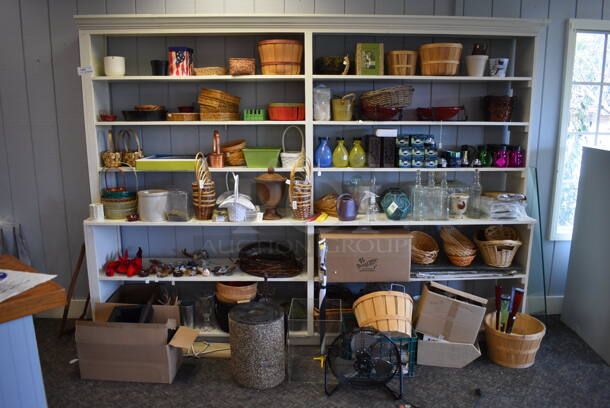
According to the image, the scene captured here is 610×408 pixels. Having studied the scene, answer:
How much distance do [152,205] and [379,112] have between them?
158 cm

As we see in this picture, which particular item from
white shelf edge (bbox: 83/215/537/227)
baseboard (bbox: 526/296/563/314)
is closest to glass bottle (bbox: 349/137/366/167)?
white shelf edge (bbox: 83/215/537/227)

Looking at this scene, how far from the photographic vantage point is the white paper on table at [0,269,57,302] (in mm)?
1852

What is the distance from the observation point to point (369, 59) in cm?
306

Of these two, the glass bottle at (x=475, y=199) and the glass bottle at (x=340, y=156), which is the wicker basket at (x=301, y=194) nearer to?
the glass bottle at (x=340, y=156)

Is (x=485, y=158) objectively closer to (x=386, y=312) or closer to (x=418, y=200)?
(x=418, y=200)

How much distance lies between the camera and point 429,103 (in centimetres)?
336

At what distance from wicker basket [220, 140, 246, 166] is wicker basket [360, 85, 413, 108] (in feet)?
2.96

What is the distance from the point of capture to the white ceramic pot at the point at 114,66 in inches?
120

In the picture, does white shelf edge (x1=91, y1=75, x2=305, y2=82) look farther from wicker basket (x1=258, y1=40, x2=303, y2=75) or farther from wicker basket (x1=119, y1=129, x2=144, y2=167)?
wicker basket (x1=119, y1=129, x2=144, y2=167)

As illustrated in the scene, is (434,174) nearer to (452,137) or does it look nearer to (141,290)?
(452,137)

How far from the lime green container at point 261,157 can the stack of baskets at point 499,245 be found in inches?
59.6

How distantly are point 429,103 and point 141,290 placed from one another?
2.43 metres

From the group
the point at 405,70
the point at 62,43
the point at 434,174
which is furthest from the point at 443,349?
the point at 62,43

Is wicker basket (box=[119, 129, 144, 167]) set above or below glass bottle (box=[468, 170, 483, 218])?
above
